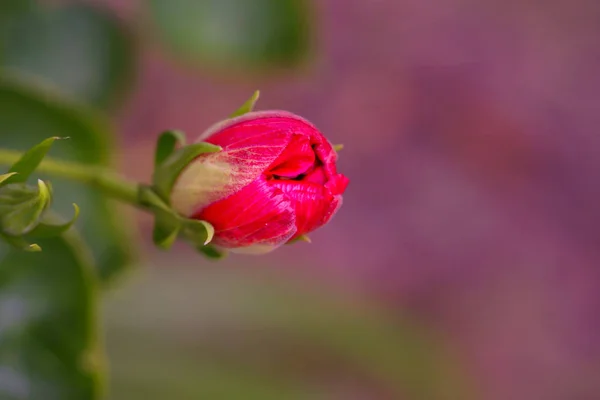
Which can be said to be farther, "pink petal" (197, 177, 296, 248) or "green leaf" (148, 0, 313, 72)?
"green leaf" (148, 0, 313, 72)

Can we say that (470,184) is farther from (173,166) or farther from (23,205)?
(23,205)

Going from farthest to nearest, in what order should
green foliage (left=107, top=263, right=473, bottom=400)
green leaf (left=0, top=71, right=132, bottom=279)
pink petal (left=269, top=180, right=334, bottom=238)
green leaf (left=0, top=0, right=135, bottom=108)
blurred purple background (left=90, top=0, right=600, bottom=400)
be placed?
1. blurred purple background (left=90, top=0, right=600, bottom=400)
2. green foliage (left=107, top=263, right=473, bottom=400)
3. green leaf (left=0, top=0, right=135, bottom=108)
4. green leaf (left=0, top=71, right=132, bottom=279)
5. pink petal (left=269, top=180, right=334, bottom=238)

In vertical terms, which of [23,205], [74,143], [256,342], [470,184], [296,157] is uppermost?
[296,157]

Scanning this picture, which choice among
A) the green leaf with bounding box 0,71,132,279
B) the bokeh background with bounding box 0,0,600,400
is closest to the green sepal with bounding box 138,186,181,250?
the green leaf with bounding box 0,71,132,279

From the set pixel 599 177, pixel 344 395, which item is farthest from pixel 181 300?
pixel 599 177

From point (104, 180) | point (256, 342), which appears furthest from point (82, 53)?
point (256, 342)

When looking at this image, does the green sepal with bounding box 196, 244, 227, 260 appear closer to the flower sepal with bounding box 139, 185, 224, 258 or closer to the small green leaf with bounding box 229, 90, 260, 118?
the flower sepal with bounding box 139, 185, 224, 258
